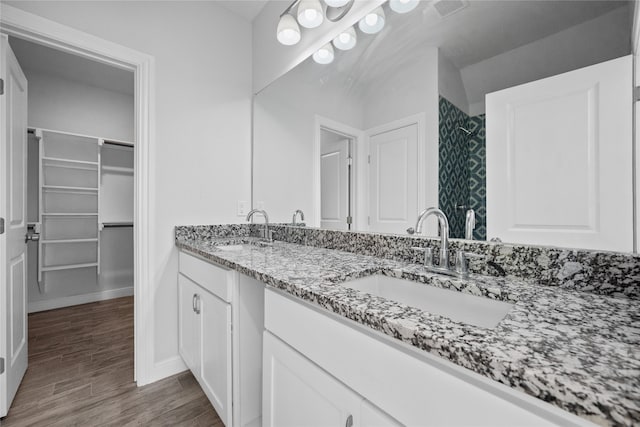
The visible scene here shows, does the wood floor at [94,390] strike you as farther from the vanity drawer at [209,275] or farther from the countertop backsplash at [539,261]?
the countertop backsplash at [539,261]

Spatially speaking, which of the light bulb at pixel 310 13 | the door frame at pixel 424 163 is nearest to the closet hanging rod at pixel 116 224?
the light bulb at pixel 310 13

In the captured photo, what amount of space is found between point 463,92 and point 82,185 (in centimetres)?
391

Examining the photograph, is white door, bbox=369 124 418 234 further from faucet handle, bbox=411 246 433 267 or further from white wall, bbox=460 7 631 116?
white wall, bbox=460 7 631 116

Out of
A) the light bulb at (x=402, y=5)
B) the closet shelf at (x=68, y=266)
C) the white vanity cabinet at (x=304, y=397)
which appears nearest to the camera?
the white vanity cabinet at (x=304, y=397)

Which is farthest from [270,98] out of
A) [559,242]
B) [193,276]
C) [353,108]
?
[559,242]

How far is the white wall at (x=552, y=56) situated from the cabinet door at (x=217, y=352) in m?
1.27

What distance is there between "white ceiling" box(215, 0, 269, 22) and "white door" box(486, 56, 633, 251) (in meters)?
1.90

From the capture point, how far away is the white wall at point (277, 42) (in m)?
1.56

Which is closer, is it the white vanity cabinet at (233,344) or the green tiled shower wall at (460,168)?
the green tiled shower wall at (460,168)

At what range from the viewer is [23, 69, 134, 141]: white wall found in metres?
2.99

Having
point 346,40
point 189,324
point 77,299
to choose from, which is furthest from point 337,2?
point 77,299

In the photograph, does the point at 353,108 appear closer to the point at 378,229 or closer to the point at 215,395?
the point at 378,229

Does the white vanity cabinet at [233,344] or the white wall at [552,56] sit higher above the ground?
the white wall at [552,56]

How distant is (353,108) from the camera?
4.85ft
